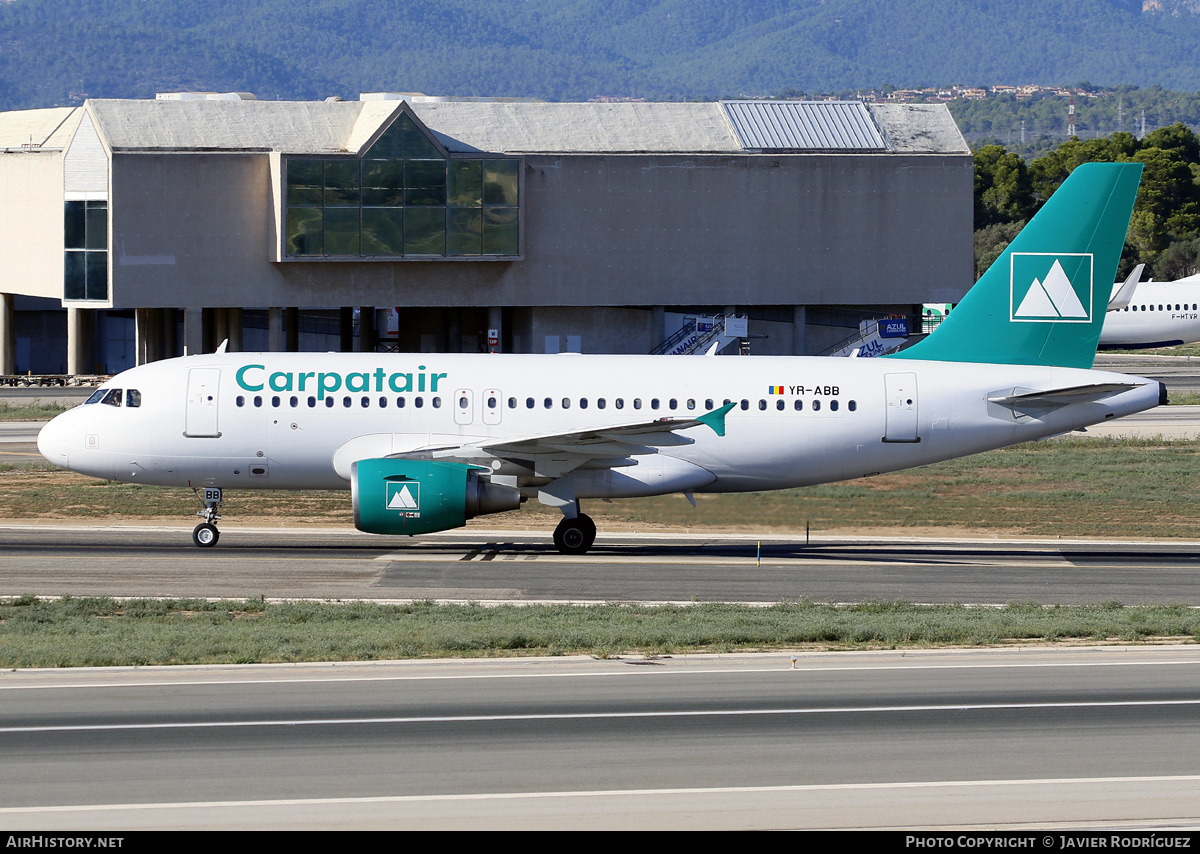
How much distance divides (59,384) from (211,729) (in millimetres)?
70583

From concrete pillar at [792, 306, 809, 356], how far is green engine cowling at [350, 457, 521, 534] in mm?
61791

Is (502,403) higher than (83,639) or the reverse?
higher

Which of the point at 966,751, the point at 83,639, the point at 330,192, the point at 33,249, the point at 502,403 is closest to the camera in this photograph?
the point at 966,751

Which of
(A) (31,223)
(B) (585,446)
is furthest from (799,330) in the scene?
(B) (585,446)

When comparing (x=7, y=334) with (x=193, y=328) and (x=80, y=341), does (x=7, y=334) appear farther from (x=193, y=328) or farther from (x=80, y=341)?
(x=193, y=328)

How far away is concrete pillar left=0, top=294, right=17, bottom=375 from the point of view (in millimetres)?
87312

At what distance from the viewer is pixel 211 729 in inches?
587

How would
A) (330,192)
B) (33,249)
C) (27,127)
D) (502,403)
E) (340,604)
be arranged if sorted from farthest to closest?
(27,127) < (33,249) < (330,192) < (502,403) < (340,604)

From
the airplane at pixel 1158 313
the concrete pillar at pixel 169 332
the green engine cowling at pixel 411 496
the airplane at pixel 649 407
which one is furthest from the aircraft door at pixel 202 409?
the airplane at pixel 1158 313

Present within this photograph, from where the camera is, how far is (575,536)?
1153 inches

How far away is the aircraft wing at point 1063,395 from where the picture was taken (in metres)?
28.3
